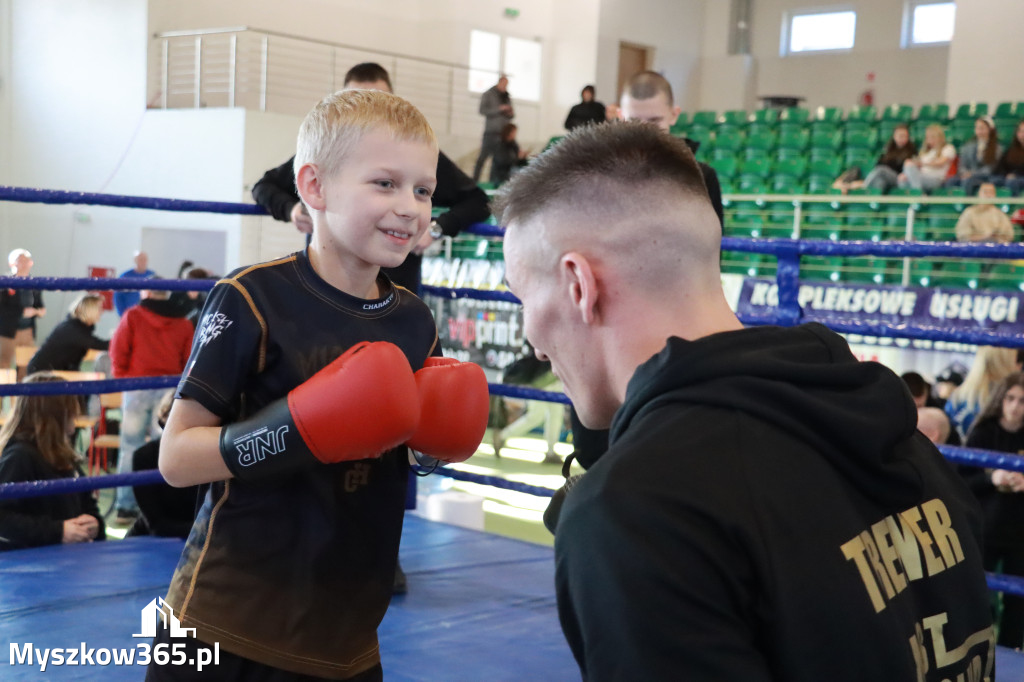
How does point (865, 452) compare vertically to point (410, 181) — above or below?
below

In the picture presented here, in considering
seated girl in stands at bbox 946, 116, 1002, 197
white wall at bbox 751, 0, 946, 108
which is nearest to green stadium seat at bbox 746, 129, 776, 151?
seated girl in stands at bbox 946, 116, 1002, 197

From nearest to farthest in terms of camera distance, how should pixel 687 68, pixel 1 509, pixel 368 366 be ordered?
Answer: pixel 368 366, pixel 1 509, pixel 687 68

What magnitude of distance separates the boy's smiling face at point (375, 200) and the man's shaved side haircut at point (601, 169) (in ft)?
1.86

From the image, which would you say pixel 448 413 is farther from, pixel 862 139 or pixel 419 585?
pixel 862 139

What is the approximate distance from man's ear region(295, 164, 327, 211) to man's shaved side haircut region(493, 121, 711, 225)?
2.12 feet

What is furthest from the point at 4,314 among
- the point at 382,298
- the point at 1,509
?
the point at 382,298

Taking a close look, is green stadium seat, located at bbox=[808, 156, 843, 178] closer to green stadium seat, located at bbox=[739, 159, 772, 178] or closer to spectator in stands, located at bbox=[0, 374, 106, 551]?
green stadium seat, located at bbox=[739, 159, 772, 178]

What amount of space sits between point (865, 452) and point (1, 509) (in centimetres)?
280

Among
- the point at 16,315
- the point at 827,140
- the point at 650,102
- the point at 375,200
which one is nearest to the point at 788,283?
the point at 650,102

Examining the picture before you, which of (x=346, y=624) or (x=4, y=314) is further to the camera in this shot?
(x=4, y=314)

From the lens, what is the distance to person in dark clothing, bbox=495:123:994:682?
2.35ft

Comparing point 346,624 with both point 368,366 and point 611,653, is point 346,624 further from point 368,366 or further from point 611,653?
point 611,653

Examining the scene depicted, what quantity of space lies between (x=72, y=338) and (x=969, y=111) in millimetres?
9030

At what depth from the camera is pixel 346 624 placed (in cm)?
149
